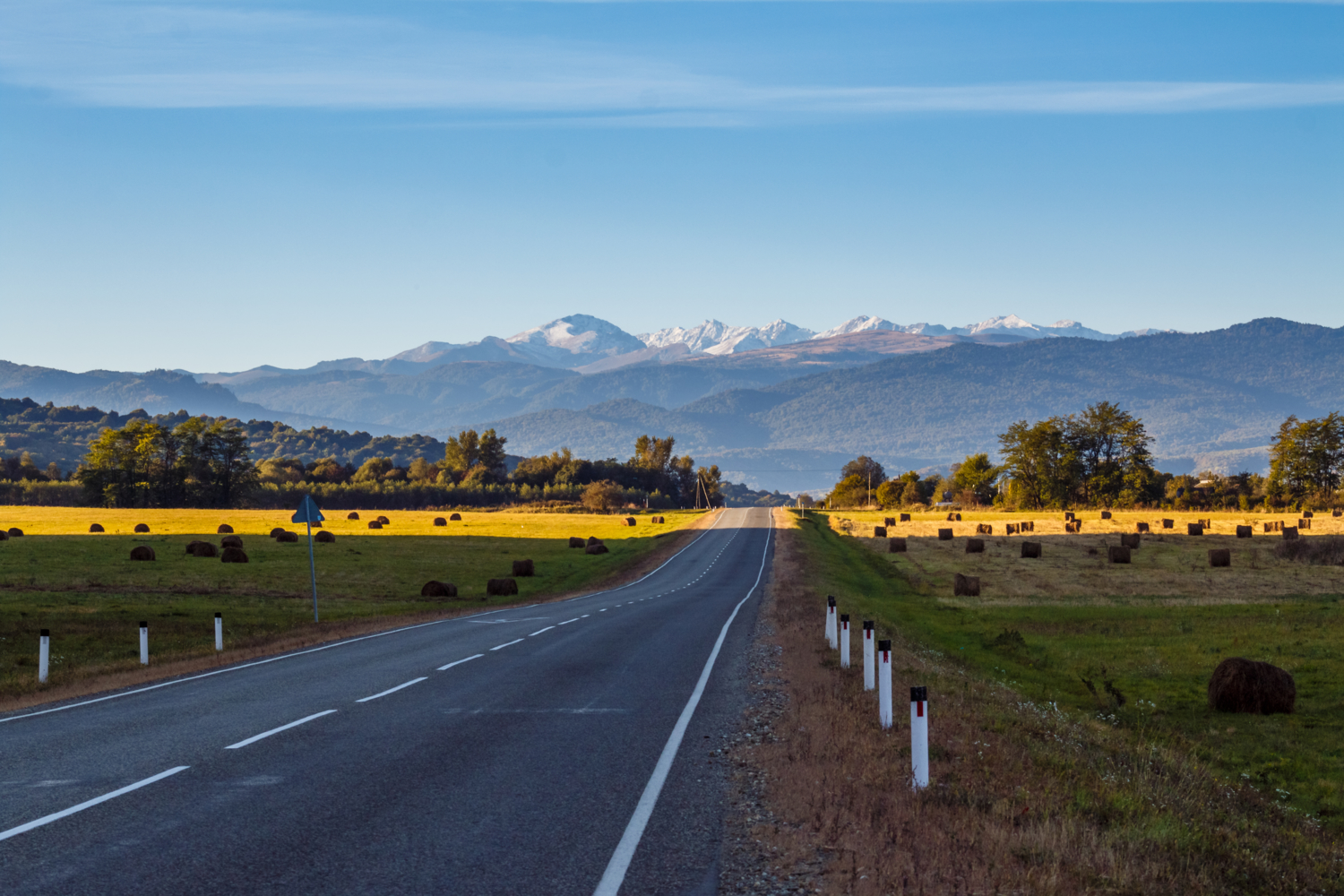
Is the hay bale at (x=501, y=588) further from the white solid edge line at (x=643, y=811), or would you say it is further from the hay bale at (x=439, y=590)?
the white solid edge line at (x=643, y=811)

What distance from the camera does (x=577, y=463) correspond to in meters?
187

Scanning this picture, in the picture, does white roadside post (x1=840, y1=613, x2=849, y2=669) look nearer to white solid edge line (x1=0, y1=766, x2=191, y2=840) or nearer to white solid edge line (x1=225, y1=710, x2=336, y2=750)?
white solid edge line (x1=225, y1=710, x2=336, y2=750)

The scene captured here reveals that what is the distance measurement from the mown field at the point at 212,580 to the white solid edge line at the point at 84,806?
33.6 feet

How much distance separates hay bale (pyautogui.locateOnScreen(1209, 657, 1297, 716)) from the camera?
18625 millimetres

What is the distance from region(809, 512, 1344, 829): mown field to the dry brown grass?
12.6 ft

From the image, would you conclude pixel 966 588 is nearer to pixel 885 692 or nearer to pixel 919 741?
pixel 885 692

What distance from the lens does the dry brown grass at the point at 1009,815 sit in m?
6.64

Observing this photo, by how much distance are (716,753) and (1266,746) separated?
11.0 meters

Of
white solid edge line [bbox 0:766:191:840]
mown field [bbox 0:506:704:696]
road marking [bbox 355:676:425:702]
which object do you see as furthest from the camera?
mown field [bbox 0:506:704:696]

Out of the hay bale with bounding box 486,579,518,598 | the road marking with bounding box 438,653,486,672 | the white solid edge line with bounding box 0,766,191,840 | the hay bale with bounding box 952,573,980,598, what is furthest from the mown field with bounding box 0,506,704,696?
the hay bale with bounding box 952,573,980,598

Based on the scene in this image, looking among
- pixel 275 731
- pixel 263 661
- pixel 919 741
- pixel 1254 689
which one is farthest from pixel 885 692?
pixel 263 661

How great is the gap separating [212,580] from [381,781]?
40303mm

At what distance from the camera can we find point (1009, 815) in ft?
26.0

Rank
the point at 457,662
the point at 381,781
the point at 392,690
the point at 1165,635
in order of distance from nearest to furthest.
Answer: the point at 381,781
the point at 392,690
the point at 457,662
the point at 1165,635
